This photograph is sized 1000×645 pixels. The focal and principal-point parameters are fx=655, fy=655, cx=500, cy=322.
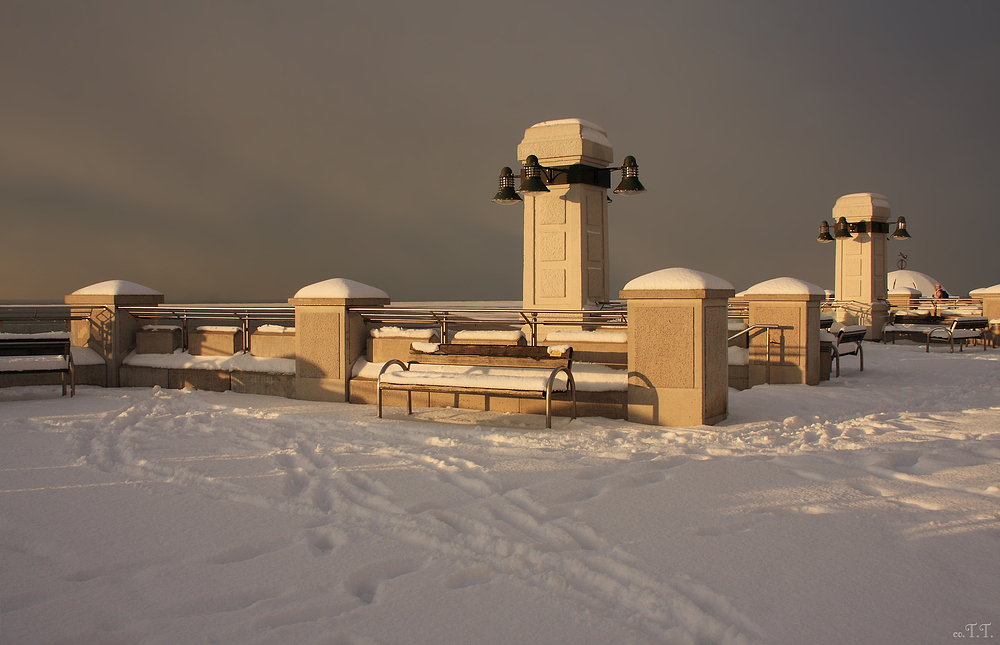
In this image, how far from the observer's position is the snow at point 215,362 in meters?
9.62

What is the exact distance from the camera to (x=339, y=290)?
8953mm

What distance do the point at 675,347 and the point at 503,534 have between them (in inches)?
147

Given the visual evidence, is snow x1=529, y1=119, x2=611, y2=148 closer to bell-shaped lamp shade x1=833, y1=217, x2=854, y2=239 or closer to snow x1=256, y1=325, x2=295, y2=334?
snow x1=256, y1=325, x2=295, y2=334

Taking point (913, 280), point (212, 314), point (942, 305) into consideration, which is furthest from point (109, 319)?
point (913, 280)

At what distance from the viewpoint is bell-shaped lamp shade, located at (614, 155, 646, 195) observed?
1151 cm

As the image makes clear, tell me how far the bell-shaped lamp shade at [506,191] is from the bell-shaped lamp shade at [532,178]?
1.58 ft

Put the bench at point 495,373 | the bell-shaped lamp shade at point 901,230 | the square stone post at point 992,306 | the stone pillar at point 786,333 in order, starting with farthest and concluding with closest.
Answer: the bell-shaped lamp shade at point 901,230 → the square stone post at point 992,306 → the stone pillar at point 786,333 → the bench at point 495,373

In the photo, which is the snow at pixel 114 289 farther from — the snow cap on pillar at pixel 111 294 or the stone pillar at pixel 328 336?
the stone pillar at pixel 328 336

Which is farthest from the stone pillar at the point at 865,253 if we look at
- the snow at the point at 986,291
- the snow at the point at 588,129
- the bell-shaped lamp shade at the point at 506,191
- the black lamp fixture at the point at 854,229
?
the bell-shaped lamp shade at the point at 506,191

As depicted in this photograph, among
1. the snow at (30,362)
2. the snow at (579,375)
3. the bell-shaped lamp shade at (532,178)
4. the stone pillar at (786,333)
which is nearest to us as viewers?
the snow at (579,375)

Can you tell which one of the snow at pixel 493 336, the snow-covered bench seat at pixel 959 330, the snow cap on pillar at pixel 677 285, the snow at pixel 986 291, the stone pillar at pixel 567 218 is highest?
the stone pillar at pixel 567 218

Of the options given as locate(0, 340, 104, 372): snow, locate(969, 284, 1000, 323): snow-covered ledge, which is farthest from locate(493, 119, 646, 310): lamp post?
locate(969, 284, 1000, 323): snow-covered ledge

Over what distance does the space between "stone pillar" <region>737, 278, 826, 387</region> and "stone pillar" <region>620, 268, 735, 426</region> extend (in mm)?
3666

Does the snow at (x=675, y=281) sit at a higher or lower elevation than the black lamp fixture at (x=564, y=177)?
lower
